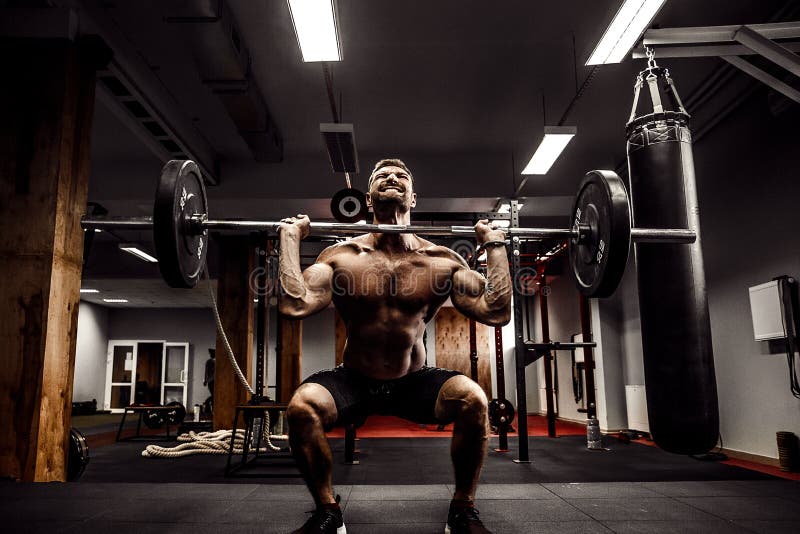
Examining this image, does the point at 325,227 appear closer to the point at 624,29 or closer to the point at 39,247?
the point at 39,247

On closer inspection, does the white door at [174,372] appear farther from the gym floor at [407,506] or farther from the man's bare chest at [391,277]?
the man's bare chest at [391,277]

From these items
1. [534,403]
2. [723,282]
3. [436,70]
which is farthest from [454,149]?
[534,403]

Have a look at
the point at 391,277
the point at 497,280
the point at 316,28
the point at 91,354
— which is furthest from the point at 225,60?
the point at 91,354

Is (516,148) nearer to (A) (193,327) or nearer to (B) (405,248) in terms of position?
(B) (405,248)

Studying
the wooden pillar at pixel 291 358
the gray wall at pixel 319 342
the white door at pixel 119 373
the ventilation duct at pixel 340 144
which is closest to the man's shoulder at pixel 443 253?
the ventilation duct at pixel 340 144

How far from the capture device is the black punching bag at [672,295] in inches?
74.3

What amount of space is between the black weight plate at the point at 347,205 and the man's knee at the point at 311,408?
3.75 metres

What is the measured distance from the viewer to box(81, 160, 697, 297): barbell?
195 cm

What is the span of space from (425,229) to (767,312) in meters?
3.37

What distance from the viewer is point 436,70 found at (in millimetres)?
4664

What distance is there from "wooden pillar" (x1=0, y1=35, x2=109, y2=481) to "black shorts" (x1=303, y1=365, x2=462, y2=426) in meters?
1.63

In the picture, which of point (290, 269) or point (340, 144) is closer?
point (290, 269)

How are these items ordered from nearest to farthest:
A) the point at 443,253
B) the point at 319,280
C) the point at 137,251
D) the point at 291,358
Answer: the point at 319,280
the point at 443,253
the point at 137,251
the point at 291,358

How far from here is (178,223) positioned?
6.81 feet
